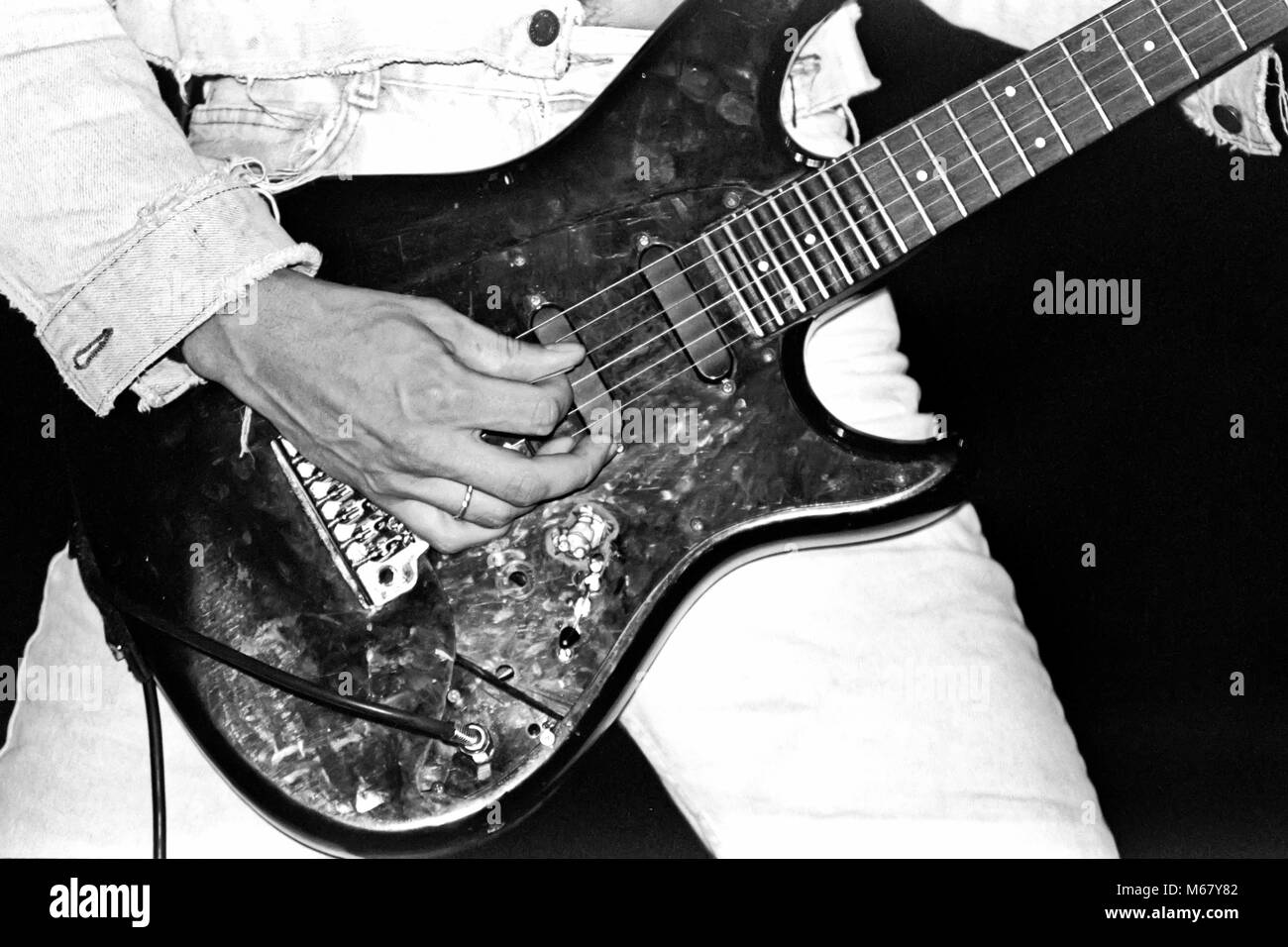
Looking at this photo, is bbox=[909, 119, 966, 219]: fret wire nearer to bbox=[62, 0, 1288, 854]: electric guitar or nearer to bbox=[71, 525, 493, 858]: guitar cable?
bbox=[62, 0, 1288, 854]: electric guitar

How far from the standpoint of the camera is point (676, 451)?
30.8 inches

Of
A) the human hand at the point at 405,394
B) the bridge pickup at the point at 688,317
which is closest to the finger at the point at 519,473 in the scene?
the human hand at the point at 405,394

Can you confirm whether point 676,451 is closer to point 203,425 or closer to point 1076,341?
point 203,425

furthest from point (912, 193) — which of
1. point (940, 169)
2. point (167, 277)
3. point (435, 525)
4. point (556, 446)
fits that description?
point (167, 277)

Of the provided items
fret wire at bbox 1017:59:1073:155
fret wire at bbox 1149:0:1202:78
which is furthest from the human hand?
fret wire at bbox 1149:0:1202:78

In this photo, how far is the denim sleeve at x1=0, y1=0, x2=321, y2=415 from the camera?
0.70 meters

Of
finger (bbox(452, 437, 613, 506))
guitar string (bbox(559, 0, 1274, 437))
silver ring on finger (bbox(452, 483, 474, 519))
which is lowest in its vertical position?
silver ring on finger (bbox(452, 483, 474, 519))

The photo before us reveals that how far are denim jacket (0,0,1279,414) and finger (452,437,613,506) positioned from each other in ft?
0.66

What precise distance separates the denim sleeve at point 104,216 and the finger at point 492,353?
4.8 inches

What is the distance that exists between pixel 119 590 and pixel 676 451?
1.42 feet

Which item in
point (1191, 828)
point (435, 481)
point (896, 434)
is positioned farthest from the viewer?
point (1191, 828)

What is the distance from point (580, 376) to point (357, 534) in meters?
0.21

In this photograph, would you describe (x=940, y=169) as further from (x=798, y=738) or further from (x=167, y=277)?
(x=167, y=277)

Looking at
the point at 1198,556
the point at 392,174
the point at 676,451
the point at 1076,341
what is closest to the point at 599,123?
the point at 392,174
